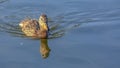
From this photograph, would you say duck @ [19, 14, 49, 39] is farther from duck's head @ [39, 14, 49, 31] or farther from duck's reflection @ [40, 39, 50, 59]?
Answer: duck's reflection @ [40, 39, 50, 59]

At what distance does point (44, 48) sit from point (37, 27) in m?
1.05

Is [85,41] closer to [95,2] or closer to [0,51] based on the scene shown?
[0,51]

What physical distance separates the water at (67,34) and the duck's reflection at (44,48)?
0.31 ft

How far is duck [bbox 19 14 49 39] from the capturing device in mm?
11992

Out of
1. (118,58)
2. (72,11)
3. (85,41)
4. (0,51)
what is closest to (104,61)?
(118,58)

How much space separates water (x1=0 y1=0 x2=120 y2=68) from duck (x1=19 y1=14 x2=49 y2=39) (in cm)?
20

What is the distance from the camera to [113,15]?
13.7m

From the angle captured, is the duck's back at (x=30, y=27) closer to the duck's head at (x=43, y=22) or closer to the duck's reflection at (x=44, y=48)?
the duck's head at (x=43, y=22)

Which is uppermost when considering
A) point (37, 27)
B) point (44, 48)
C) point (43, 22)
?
point (43, 22)

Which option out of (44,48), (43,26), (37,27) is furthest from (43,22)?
(44,48)

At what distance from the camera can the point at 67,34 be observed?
483 inches

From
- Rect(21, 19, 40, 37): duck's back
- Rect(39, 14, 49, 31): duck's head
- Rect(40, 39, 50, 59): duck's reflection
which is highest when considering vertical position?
Rect(39, 14, 49, 31): duck's head

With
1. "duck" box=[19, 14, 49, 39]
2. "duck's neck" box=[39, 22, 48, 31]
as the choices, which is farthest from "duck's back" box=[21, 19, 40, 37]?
"duck's neck" box=[39, 22, 48, 31]

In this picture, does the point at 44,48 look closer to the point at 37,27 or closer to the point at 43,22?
the point at 43,22
